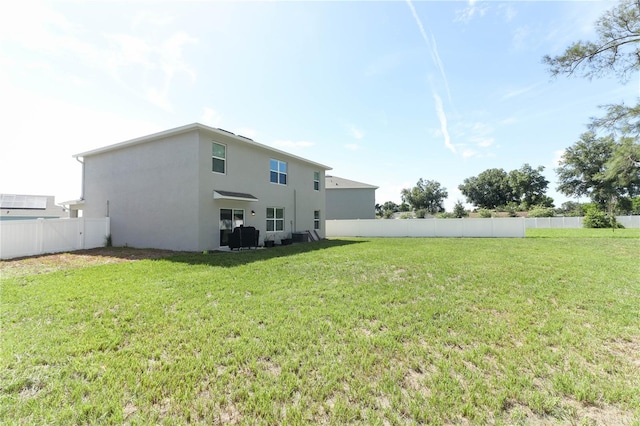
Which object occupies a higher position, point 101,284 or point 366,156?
point 366,156

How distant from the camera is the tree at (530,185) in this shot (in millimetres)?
46781

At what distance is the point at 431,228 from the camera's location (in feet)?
67.4

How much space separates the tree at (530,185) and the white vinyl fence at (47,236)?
5679 cm

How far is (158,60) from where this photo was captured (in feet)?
29.0

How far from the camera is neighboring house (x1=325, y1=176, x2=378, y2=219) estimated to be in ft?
93.5

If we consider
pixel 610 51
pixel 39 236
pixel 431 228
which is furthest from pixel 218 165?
pixel 431 228

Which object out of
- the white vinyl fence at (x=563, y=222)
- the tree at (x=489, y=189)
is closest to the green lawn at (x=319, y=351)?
the white vinyl fence at (x=563, y=222)

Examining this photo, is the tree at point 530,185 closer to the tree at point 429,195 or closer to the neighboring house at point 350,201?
the tree at point 429,195

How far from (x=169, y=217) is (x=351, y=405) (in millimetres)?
11380

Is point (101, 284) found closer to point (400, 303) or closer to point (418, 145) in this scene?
point (400, 303)

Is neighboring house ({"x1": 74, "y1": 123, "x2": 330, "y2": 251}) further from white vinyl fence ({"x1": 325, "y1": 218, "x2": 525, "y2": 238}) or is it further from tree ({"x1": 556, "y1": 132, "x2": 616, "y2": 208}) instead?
tree ({"x1": 556, "y1": 132, "x2": 616, "y2": 208})

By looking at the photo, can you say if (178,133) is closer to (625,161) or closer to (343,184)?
(343,184)

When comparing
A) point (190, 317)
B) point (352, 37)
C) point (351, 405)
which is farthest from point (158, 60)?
point (351, 405)

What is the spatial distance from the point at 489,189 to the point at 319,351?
195 ft
